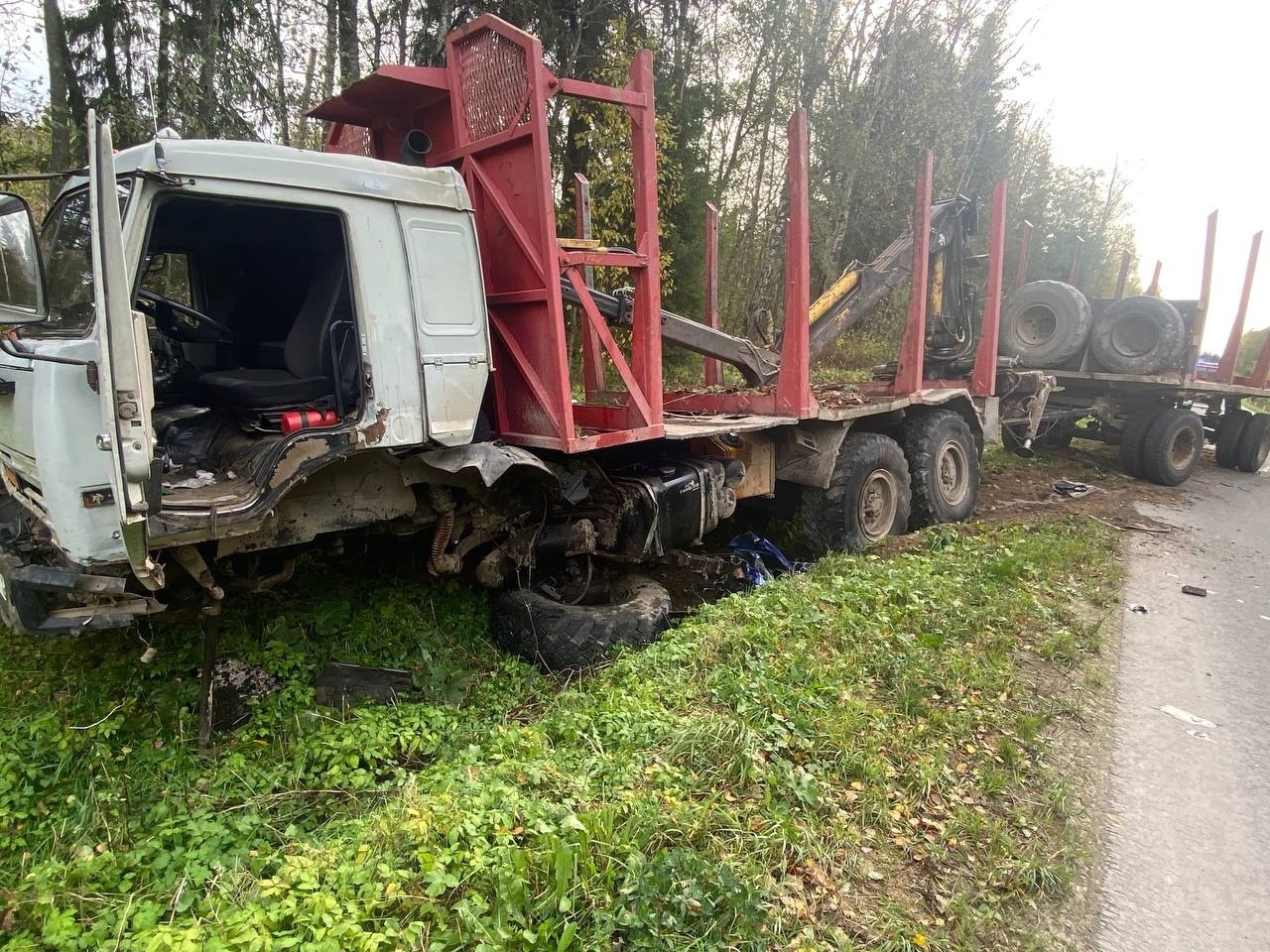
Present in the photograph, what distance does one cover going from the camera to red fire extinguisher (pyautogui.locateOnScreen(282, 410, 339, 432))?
3.16m

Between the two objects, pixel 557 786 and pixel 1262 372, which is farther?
pixel 1262 372

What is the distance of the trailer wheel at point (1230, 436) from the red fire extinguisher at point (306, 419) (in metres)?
13.2

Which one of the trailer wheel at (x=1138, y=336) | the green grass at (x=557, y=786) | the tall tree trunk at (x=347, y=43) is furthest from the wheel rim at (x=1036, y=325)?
the tall tree trunk at (x=347, y=43)

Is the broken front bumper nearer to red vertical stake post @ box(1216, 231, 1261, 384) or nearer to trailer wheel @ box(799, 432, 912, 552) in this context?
trailer wheel @ box(799, 432, 912, 552)

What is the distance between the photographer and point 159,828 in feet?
8.69

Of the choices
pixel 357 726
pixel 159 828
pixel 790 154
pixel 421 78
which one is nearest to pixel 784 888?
pixel 357 726

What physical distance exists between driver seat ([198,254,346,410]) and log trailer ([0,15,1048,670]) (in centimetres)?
1

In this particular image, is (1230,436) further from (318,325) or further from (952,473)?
(318,325)

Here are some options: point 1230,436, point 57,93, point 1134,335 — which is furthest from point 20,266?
point 1230,436

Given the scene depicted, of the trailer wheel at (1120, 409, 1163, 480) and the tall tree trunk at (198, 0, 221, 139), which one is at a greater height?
the tall tree trunk at (198, 0, 221, 139)

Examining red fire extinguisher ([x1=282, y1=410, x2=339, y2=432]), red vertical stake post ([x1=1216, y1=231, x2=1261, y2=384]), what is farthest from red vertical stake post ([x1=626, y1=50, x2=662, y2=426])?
red vertical stake post ([x1=1216, y1=231, x2=1261, y2=384])

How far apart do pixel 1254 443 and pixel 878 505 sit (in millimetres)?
8790

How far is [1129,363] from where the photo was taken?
915cm

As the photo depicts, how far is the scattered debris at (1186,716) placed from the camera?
354 cm
